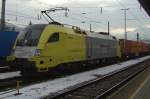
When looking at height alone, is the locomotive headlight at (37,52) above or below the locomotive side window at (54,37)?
below

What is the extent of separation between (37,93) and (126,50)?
34040mm

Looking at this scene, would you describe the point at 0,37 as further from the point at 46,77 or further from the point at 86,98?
the point at 86,98

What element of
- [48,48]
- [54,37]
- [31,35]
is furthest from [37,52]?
[54,37]

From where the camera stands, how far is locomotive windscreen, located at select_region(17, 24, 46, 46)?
19.4 metres

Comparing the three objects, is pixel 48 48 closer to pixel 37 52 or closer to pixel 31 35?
pixel 37 52

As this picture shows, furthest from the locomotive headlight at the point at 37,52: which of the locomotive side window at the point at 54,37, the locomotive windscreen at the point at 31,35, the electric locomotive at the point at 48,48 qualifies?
the locomotive side window at the point at 54,37

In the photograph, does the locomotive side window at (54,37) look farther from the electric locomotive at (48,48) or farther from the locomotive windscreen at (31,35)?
the locomotive windscreen at (31,35)

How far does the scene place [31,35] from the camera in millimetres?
19859

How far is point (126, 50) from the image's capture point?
4656 cm

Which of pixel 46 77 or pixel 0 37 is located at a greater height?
pixel 0 37

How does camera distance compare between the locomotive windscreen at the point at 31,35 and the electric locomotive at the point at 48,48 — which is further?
the locomotive windscreen at the point at 31,35

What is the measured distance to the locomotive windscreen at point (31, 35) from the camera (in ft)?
63.6

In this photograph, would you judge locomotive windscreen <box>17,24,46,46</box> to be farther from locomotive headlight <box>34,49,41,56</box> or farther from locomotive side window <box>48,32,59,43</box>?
locomotive side window <box>48,32,59,43</box>

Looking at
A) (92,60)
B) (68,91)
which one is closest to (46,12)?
(92,60)
